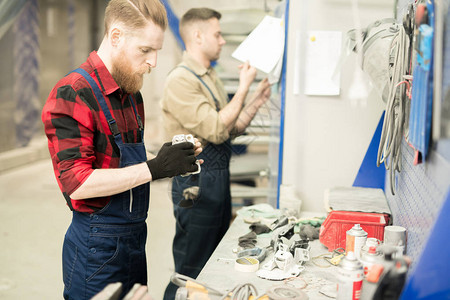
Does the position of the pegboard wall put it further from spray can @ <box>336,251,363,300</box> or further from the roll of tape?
the roll of tape

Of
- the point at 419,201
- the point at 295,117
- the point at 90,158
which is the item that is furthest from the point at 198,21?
the point at 419,201

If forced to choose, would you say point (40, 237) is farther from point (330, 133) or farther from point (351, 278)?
point (351, 278)

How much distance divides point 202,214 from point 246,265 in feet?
3.36

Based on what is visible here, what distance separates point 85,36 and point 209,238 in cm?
690

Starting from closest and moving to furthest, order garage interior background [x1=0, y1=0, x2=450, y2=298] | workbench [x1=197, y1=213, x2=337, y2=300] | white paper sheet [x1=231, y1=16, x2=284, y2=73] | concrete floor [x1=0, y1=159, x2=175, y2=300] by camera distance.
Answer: garage interior background [x1=0, y1=0, x2=450, y2=298], workbench [x1=197, y1=213, x2=337, y2=300], white paper sheet [x1=231, y1=16, x2=284, y2=73], concrete floor [x1=0, y1=159, x2=175, y2=300]

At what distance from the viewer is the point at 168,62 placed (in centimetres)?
245

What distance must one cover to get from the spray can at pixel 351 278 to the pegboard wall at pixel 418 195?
0.17 m

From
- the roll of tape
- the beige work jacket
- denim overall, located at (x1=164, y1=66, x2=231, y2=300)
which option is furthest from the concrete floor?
the roll of tape

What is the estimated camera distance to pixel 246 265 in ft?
5.33

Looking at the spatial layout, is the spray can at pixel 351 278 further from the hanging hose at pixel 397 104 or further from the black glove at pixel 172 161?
the black glove at pixel 172 161

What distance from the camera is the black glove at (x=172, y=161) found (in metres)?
1.69

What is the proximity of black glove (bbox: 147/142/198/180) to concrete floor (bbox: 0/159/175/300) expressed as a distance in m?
1.01

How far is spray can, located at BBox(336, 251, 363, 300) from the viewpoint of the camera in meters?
1.25

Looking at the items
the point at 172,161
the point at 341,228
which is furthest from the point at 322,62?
the point at 172,161
